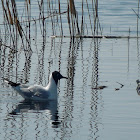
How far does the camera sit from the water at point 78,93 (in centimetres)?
800

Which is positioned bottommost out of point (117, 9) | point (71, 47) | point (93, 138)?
point (93, 138)

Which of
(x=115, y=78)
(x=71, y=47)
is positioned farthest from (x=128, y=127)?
(x=71, y=47)

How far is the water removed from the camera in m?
8.00

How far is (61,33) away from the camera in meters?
19.1

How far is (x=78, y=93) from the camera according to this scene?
412 inches

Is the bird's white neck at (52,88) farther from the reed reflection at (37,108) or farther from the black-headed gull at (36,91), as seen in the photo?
the reed reflection at (37,108)

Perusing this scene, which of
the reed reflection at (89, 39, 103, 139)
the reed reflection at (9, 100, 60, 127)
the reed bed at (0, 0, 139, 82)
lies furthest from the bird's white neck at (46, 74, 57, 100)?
the reed bed at (0, 0, 139, 82)

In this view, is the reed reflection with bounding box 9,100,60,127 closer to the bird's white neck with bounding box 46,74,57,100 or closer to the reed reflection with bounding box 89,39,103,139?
the bird's white neck with bounding box 46,74,57,100

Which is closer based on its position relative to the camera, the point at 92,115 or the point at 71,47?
the point at 92,115

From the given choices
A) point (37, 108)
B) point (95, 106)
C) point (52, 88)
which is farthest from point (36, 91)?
point (95, 106)

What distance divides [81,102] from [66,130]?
1811 millimetres

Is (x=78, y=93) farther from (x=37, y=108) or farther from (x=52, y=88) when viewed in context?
(x=37, y=108)

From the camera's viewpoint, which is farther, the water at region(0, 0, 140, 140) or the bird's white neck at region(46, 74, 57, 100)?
the bird's white neck at region(46, 74, 57, 100)

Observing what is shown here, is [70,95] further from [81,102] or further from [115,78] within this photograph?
[115,78]
